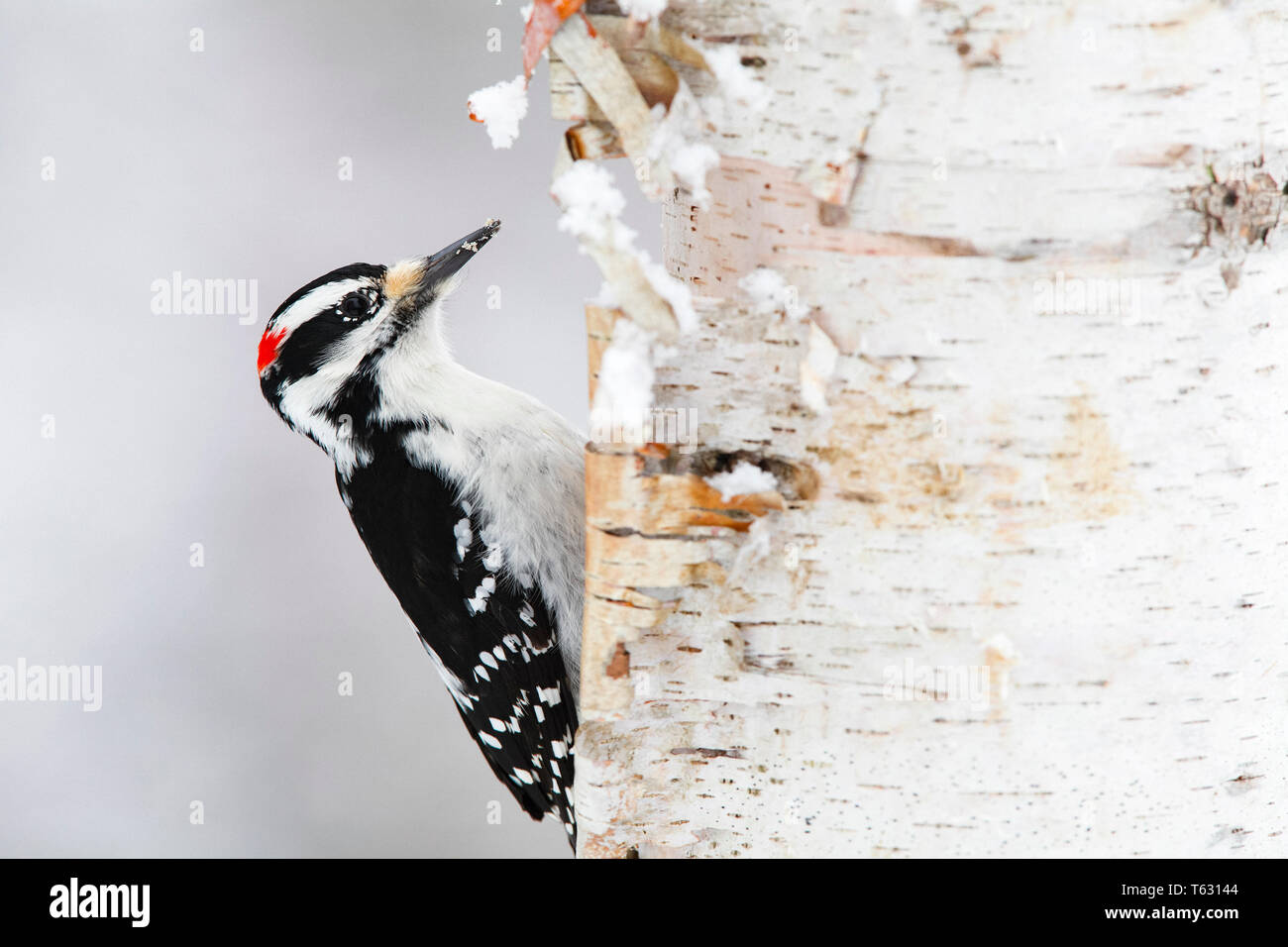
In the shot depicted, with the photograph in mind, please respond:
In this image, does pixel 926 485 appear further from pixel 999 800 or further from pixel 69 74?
pixel 69 74

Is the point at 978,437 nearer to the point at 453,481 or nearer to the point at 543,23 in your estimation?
the point at 543,23

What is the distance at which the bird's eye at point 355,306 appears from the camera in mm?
1631

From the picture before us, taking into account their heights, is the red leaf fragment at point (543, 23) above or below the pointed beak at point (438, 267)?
above

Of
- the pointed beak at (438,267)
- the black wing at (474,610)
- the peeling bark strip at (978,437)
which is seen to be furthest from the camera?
the pointed beak at (438,267)

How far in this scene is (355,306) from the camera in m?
1.64

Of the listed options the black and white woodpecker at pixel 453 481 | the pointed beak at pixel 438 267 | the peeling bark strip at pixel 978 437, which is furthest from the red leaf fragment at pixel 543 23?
the pointed beak at pixel 438 267

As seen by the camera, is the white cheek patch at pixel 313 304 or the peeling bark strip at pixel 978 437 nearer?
the peeling bark strip at pixel 978 437

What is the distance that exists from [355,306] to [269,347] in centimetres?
14

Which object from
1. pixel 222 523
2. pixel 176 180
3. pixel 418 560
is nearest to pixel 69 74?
pixel 176 180

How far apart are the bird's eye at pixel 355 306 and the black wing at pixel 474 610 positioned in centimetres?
20

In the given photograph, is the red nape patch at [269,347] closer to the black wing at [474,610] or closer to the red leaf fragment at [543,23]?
the black wing at [474,610]

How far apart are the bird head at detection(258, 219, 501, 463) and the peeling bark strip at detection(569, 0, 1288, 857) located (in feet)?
2.21

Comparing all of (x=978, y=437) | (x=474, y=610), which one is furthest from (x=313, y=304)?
(x=978, y=437)

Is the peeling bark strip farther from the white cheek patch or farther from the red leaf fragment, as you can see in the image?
the white cheek patch
